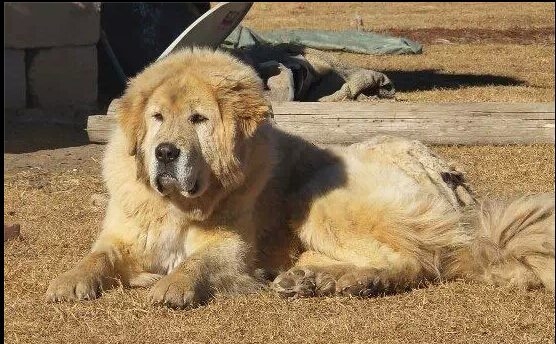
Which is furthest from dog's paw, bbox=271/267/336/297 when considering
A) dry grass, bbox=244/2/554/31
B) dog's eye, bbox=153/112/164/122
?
dry grass, bbox=244/2/554/31

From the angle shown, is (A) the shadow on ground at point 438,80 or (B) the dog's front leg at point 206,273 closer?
(B) the dog's front leg at point 206,273

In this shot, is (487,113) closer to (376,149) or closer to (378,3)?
(376,149)

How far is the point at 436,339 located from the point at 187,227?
1671mm

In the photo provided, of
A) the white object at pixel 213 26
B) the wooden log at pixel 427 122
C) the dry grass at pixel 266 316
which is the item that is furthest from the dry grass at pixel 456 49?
the dry grass at pixel 266 316

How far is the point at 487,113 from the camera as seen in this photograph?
10297 mm

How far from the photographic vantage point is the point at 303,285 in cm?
555

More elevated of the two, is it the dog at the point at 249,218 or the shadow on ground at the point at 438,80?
the dog at the point at 249,218

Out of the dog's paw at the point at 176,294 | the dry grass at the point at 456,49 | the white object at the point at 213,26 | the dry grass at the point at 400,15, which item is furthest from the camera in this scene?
the dry grass at the point at 400,15

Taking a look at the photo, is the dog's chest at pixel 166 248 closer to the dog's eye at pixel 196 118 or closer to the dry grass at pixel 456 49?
the dog's eye at pixel 196 118

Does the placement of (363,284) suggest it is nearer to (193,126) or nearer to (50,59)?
(193,126)

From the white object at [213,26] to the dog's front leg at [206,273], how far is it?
5.52 metres

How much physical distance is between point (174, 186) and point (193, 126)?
0.34m

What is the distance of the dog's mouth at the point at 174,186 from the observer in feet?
17.9

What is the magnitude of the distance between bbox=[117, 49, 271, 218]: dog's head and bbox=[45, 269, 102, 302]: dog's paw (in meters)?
0.58
